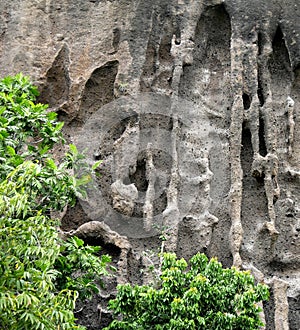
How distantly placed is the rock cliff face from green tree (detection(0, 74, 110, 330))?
1559 mm

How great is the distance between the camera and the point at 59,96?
34.4ft

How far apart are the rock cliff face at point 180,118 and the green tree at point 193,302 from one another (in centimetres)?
158

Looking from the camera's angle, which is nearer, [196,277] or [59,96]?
[196,277]

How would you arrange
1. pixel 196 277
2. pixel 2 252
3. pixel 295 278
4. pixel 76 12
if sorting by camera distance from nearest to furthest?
pixel 2 252 < pixel 196 277 < pixel 295 278 < pixel 76 12

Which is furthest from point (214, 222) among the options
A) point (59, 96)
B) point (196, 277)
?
point (59, 96)

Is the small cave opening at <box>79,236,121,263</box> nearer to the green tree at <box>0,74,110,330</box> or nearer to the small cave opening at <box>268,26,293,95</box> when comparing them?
the green tree at <box>0,74,110,330</box>

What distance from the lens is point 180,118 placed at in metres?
10.1

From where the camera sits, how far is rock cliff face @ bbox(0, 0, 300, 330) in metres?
9.25

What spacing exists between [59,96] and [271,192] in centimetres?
346

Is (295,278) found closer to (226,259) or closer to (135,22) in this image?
(226,259)

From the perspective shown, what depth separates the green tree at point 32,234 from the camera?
5895mm

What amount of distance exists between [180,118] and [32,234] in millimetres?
4330

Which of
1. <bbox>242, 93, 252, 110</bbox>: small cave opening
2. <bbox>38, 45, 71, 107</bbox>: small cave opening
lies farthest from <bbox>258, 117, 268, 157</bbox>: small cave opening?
<bbox>38, 45, 71, 107</bbox>: small cave opening

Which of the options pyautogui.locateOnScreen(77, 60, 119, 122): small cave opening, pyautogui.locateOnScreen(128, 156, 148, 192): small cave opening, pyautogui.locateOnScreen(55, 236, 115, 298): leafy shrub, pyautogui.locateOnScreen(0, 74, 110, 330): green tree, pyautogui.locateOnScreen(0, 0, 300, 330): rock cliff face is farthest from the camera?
pyautogui.locateOnScreen(77, 60, 119, 122): small cave opening
